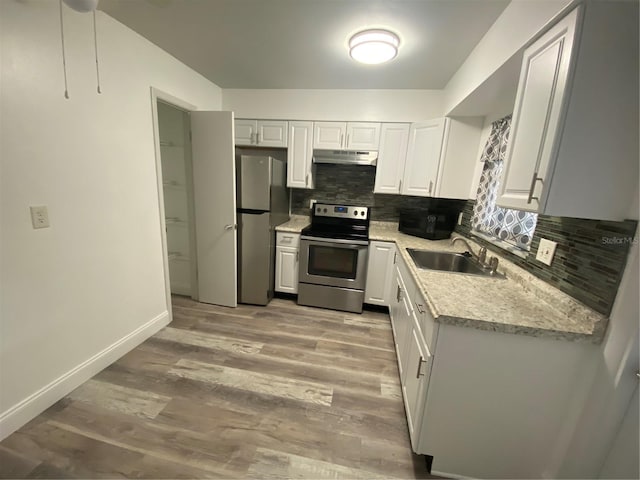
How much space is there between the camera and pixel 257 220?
8.69 feet

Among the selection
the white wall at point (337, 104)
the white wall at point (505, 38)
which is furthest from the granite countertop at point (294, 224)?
the white wall at point (505, 38)

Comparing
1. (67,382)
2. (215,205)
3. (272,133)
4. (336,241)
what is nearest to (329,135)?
(272,133)

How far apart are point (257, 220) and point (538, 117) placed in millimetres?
2289

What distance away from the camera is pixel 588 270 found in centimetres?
108

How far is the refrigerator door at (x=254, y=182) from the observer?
2.54m

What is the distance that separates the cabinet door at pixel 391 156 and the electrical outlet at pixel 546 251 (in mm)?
1501

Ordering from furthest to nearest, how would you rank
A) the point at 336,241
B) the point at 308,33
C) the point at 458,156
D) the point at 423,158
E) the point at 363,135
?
the point at 363,135, the point at 336,241, the point at 423,158, the point at 458,156, the point at 308,33

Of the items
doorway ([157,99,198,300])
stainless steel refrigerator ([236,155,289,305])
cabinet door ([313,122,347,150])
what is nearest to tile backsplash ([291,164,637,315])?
cabinet door ([313,122,347,150])

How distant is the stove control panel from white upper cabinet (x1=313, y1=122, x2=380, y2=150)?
0.67 m

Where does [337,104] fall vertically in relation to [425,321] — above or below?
above

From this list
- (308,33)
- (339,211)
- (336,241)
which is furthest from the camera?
(339,211)

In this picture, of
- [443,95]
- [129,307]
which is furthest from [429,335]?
[443,95]

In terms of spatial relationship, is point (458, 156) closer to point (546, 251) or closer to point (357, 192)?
point (357, 192)

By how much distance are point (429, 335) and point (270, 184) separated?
202 centimetres
